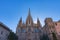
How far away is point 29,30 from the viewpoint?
184ft

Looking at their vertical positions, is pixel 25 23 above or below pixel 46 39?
above

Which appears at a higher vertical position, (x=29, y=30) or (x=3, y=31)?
(x=29, y=30)

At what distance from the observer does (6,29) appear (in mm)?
36344

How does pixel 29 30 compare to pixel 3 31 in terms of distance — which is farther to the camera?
pixel 29 30

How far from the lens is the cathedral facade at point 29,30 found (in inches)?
2086

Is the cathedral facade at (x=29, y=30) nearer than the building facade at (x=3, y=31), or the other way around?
the building facade at (x=3, y=31)

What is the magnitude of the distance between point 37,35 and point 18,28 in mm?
13098

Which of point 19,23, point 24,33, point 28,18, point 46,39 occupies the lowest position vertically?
point 46,39

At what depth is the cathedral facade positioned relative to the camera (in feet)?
174

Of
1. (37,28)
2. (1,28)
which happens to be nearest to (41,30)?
(37,28)

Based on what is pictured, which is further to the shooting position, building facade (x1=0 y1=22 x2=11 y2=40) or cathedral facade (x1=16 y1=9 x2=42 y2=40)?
cathedral facade (x1=16 y1=9 x2=42 y2=40)

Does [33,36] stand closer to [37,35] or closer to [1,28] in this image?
[37,35]

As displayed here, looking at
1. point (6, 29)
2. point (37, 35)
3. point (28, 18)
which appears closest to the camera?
point (6, 29)

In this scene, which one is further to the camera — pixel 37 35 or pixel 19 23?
pixel 19 23
